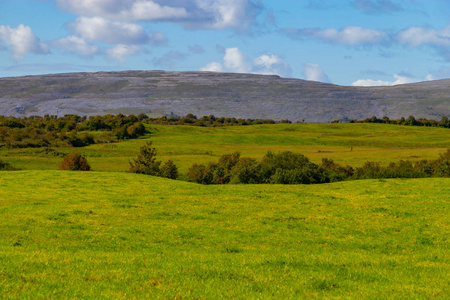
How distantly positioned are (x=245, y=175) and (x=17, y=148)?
261ft

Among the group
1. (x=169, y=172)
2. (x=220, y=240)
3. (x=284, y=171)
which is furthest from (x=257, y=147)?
(x=220, y=240)

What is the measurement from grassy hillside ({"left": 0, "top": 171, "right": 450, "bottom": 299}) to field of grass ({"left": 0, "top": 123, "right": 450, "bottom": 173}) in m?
52.9

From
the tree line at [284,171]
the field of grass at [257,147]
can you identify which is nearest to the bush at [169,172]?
the tree line at [284,171]

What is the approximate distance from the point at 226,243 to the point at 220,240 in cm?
72

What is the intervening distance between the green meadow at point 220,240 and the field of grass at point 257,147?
50.1m

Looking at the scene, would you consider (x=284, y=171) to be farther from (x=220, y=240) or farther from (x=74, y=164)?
(x=220, y=240)

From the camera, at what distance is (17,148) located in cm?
11869

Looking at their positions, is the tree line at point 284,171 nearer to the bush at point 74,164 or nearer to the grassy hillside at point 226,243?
the bush at point 74,164

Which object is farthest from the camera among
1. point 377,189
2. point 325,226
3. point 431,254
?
point 377,189

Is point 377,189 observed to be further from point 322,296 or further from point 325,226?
point 322,296

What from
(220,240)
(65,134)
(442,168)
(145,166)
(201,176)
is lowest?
(201,176)

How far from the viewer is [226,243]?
Answer: 19.8 metres

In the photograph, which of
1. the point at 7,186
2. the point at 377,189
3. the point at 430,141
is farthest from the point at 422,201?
the point at 430,141

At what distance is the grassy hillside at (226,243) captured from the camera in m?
11.6
